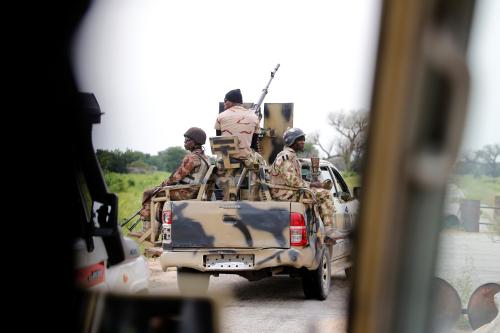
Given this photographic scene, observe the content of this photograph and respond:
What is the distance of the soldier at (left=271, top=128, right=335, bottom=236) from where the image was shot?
988 centimetres

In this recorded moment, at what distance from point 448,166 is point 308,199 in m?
8.68

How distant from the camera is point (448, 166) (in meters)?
1.14

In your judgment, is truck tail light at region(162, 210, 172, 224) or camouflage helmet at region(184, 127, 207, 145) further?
camouflage helmet at region(184, 127, 207, 145)

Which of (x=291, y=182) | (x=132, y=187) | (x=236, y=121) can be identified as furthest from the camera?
(x=132, y=187)

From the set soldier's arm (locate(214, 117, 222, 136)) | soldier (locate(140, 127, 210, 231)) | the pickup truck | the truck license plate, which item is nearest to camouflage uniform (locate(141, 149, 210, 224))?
soldier (locate(140, 127, 210, 231))

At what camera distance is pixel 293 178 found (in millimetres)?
9875

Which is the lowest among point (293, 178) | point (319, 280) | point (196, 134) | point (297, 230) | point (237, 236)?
point (319, 280)

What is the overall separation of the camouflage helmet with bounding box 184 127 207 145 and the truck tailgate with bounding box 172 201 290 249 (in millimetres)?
1349

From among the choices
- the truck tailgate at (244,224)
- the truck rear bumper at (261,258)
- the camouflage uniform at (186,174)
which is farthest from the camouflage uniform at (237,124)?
the truck rear bumper at (261,258)

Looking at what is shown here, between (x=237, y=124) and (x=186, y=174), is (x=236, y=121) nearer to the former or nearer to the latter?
(x=237, y=124)

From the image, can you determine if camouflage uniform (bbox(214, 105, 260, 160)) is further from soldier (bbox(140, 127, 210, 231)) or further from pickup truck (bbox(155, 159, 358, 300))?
pickup truck (bbox(155, 159, 358, 300))

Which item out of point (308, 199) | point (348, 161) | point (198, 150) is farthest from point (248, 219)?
point (348, 161)

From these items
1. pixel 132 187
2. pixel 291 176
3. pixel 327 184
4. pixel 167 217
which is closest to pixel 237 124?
pixel 291 176

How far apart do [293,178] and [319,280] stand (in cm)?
129
